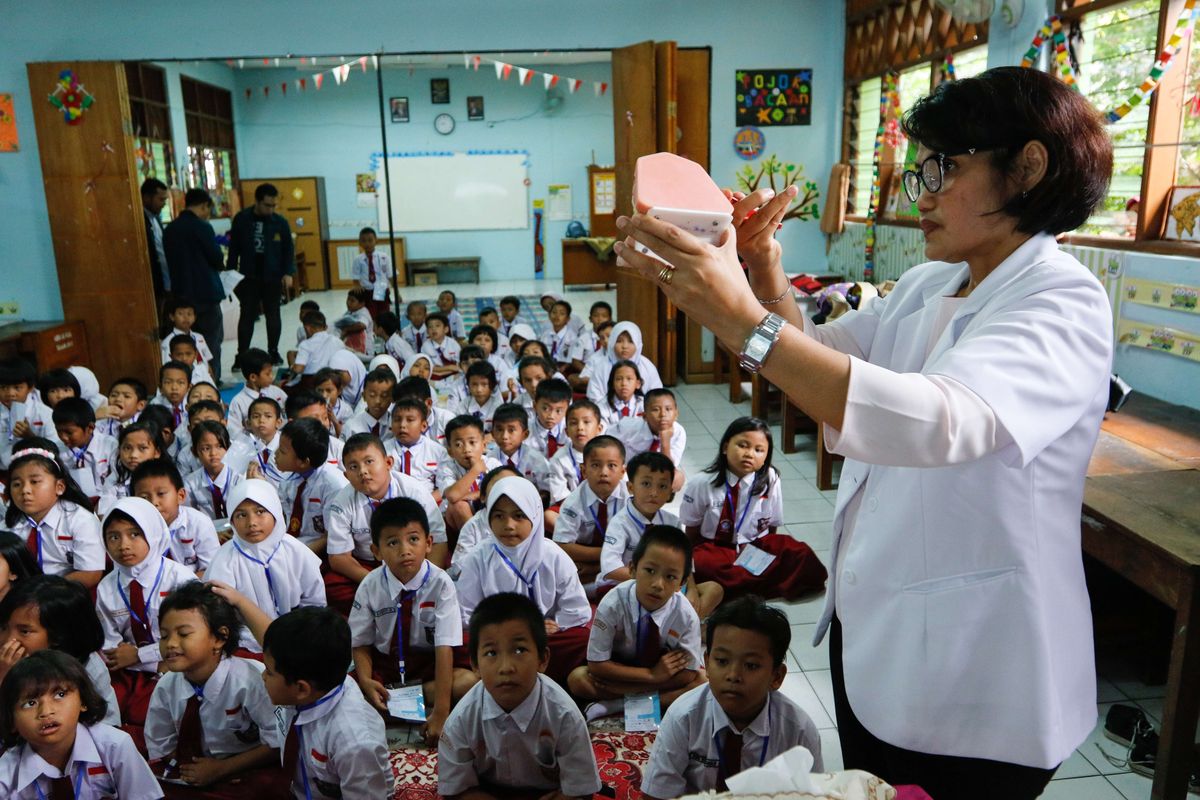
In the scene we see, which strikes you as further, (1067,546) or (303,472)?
(303,472)

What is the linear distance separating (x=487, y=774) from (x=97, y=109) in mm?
5860

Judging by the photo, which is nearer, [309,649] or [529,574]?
[309,649]

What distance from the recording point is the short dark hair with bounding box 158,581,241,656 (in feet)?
7.01

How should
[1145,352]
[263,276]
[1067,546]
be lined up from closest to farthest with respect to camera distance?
[1067,546] → [1145,352] → [263,276]

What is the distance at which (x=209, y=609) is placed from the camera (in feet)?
7.10

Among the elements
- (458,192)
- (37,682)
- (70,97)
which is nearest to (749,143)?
(70,97)

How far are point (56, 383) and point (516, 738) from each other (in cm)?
385

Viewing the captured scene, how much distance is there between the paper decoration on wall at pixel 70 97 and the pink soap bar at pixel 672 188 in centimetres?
645

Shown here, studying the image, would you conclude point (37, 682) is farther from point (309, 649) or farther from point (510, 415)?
point (510, 415)

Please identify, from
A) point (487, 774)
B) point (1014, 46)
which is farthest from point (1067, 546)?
point (1014, 46)

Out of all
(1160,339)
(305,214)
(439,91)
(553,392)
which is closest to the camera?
(1160,339)

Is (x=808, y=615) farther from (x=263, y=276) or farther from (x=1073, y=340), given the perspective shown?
(x=263, y=276)

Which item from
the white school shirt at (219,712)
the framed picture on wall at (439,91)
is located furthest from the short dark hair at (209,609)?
the framed picture on wall at (439,91)

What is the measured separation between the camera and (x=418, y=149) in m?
12.3
